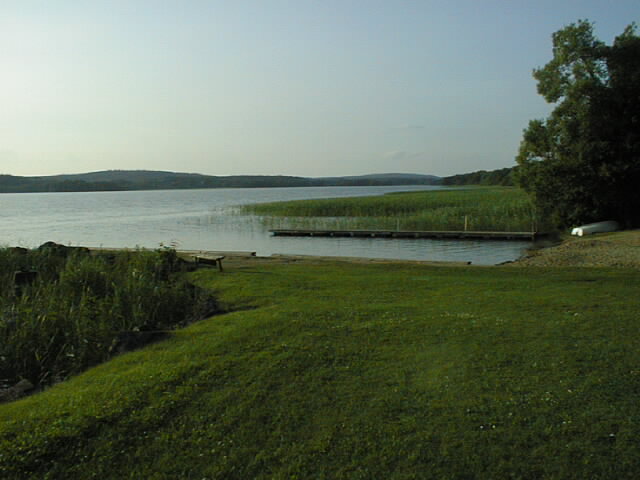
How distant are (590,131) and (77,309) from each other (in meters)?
28.2

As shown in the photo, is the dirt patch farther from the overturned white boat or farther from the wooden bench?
the wooden bench

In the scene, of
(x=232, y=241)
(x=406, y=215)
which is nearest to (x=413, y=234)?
(x=406, y=215)

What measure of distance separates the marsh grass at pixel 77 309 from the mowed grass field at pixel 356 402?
1143mm

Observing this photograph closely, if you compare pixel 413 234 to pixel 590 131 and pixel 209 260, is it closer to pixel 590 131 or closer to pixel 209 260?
pixel 590 131

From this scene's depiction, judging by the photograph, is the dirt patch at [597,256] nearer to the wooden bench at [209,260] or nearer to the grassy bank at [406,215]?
the wooden bench at [209,260]

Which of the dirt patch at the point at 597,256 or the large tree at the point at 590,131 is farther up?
the large tree at the point at 590,131

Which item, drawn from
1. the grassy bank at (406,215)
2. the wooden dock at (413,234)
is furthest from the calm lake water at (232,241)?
the grassy bank at (406,215)

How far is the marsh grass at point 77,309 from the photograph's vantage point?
26.4 feet

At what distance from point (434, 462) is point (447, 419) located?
742 mm

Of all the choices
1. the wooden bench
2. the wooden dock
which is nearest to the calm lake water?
the wooden dock

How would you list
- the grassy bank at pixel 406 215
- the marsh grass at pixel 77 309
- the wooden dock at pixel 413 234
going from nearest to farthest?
the marsh grass at pixel 77 309
the wooden dock at pixel 413 234
the grassy bank at pixel 406 215

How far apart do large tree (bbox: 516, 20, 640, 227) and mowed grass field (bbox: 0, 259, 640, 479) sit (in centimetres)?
2314

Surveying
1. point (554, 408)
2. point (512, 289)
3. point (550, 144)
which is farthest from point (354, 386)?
point (550, 144)

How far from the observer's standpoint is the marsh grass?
316 inches
